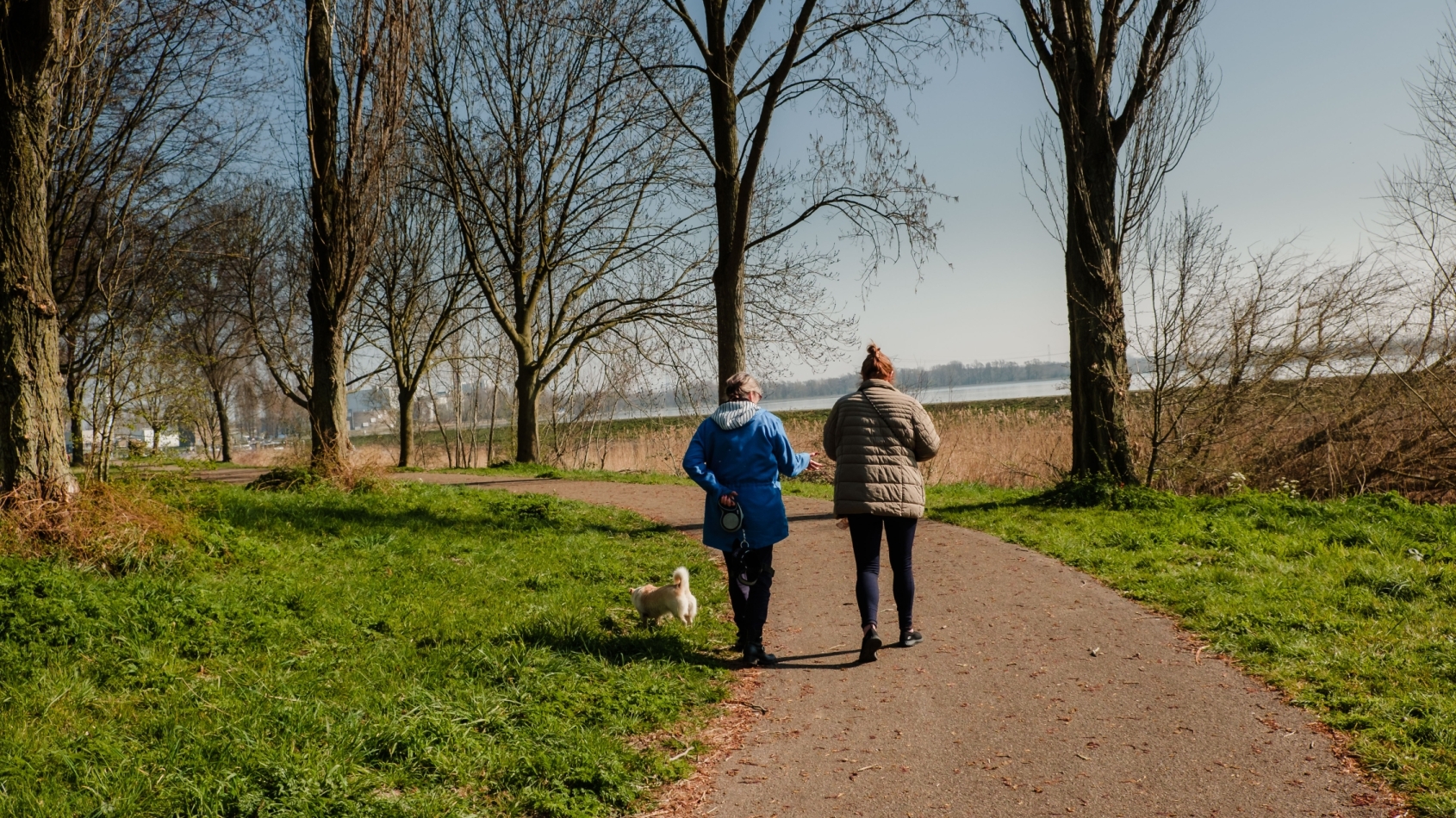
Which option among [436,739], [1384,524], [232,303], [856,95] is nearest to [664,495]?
[856,95]

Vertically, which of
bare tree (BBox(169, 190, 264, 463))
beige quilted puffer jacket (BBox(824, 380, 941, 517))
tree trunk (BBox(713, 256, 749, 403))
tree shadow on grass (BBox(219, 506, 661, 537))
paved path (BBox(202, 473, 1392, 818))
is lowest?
paved path (BBox(202, 473, 1392, 818))

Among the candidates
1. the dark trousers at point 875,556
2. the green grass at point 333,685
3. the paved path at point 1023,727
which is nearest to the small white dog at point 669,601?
the green grass at point 333,685

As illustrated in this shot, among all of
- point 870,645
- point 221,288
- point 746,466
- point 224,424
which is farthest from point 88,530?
point 224,424

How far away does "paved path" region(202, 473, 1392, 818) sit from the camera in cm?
359

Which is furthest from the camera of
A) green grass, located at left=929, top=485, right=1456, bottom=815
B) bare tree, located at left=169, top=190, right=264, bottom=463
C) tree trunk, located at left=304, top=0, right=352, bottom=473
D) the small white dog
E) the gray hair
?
bare tree, located at left=169, top=190, right=264, bottom=463

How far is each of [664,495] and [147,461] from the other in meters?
7.79

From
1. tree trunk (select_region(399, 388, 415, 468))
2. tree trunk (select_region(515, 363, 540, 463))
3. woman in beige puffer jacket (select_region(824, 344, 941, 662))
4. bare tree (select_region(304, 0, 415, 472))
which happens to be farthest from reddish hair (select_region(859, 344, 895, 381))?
tree trunk (select_region(399, 388, 415, 468))

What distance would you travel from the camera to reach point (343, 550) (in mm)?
8148

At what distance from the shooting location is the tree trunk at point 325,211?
13125 mm

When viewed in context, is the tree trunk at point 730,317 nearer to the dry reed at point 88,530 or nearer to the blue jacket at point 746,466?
the blue jacket at point 746,466

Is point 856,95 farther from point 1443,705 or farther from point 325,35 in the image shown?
point 1443,705

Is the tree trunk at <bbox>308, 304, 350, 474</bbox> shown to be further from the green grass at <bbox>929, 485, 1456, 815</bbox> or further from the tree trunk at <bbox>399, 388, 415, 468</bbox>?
the tree trunk at <bbox>399, 388, 415, 468</bbox>

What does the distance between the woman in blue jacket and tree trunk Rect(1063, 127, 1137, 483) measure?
7.41 meters

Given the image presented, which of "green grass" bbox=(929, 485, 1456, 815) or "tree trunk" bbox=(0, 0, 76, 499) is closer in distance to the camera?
"green grass" bbox=(929, 485, 1456, 815)
